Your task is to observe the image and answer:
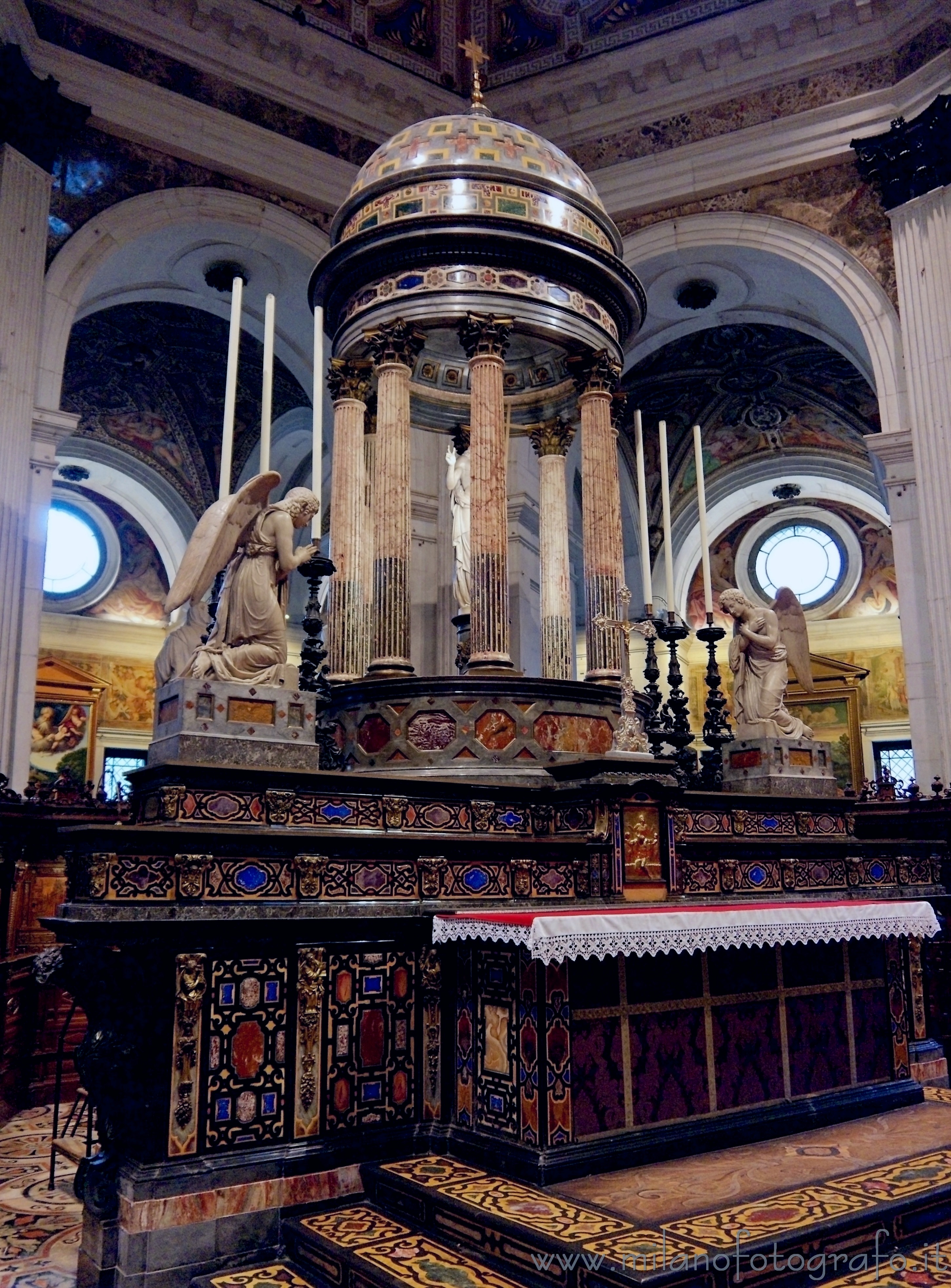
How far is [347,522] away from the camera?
7.23m

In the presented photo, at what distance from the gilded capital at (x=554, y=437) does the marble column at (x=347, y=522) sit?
1480mm

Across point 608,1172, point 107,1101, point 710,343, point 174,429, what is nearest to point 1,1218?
point 107,1101

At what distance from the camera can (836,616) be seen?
19016mm

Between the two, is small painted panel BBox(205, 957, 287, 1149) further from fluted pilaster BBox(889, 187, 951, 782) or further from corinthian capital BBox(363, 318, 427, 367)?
fluted pilaster BBox(889, 187, 951, 782)

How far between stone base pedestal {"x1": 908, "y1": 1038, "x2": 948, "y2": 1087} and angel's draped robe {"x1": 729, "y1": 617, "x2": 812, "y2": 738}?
1.95 m

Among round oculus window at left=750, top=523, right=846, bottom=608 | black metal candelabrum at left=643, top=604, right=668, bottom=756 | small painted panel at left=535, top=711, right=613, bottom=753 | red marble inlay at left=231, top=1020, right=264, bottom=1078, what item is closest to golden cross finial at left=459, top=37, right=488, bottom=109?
black metal candelabrum at left=643, top=604, right=668, bottom=756

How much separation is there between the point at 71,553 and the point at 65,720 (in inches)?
103

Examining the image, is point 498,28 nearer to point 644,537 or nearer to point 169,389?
point 169,389

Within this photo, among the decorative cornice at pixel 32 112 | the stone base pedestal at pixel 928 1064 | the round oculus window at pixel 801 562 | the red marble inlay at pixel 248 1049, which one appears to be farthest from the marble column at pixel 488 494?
the round oculus window at pixel 801 562

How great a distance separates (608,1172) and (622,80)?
36.1 ft

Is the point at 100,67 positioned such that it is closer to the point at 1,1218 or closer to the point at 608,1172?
the point at 1,1218

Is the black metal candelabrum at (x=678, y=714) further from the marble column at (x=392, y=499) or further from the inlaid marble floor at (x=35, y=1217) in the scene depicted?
the inlaid marble floor at (x=35, y=1217)

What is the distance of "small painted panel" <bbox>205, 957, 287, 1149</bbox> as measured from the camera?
4.31 meters

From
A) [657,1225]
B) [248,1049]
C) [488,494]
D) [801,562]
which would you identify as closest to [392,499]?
[488,494]
